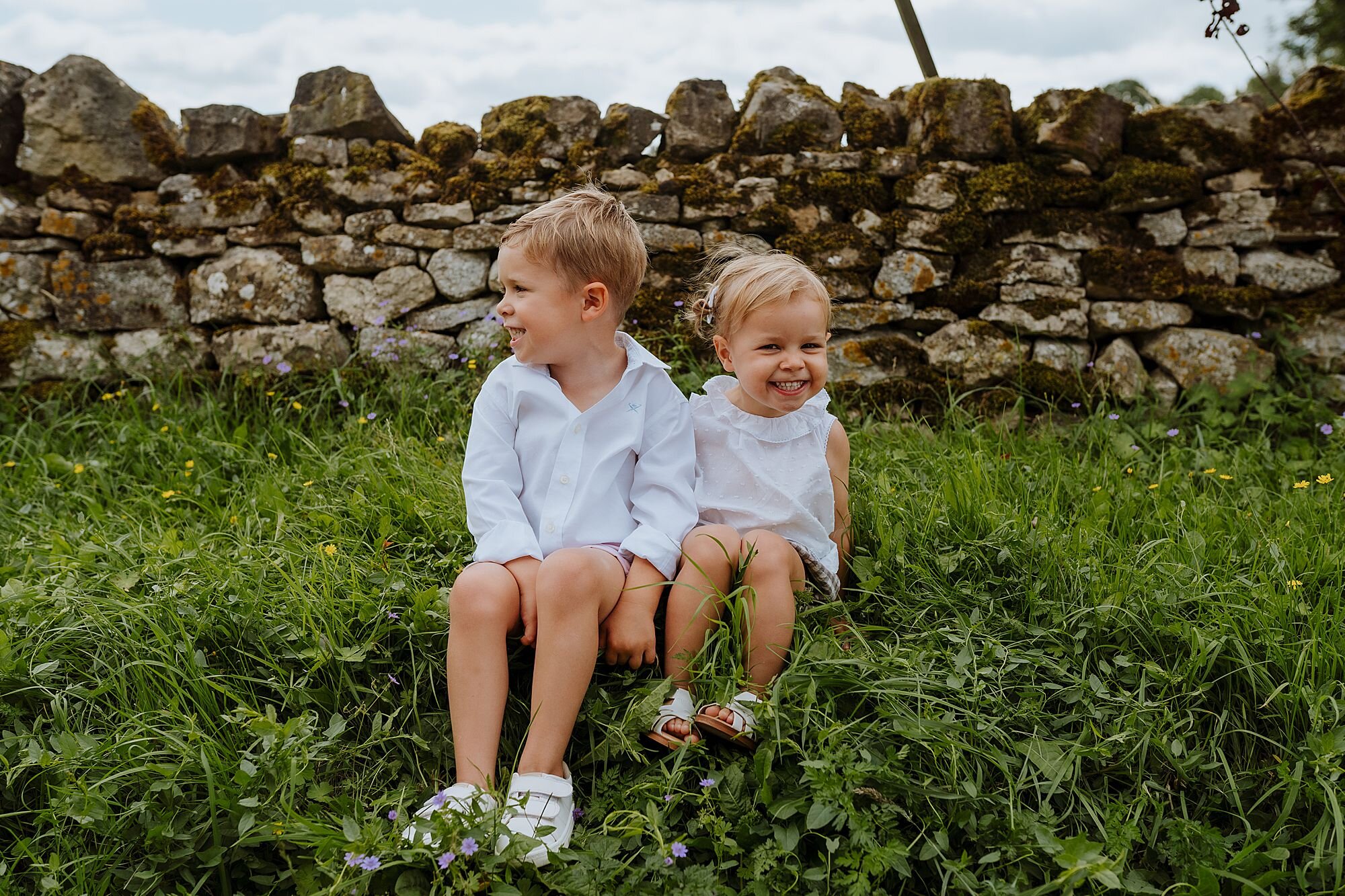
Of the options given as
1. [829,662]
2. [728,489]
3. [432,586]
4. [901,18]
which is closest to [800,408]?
[728,489]

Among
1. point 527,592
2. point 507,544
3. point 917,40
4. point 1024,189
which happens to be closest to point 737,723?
point 527,592

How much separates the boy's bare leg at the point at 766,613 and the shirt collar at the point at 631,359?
531 millimetres

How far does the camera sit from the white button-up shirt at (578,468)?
1.95 metres

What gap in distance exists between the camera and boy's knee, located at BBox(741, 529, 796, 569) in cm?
192

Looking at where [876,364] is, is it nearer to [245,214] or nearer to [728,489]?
[728,489]

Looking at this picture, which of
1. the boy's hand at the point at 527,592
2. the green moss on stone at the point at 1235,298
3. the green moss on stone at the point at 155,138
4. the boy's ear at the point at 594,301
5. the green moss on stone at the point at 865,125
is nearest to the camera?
the boy's hand at the point at 527,592

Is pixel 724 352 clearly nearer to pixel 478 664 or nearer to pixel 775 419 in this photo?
pixel 775 419

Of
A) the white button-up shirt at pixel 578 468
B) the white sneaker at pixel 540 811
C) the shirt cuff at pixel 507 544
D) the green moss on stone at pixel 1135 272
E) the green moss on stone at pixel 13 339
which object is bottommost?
the white sneaker at pixel 540 811

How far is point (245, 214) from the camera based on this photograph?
3959 mm

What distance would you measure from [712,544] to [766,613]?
194mm

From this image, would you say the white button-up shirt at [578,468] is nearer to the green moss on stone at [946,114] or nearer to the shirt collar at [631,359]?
the shirt collar at [631,359]

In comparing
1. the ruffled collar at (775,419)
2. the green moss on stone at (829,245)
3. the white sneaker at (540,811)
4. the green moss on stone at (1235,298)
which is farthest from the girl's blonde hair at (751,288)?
the green moss on stone at (1235,298)

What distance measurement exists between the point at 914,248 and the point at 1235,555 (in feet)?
6.36

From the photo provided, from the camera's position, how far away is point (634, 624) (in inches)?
73.2
